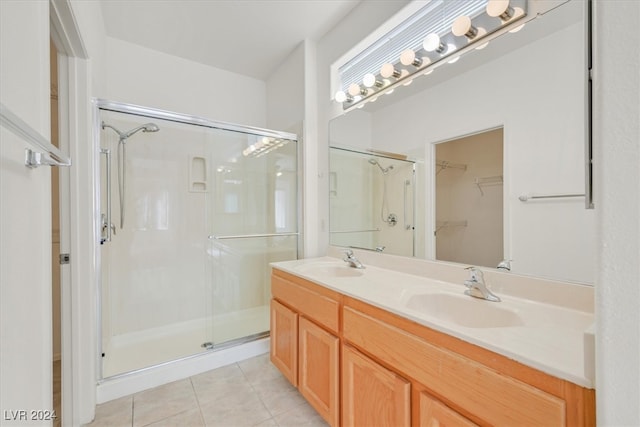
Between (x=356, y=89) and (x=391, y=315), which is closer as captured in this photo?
(x=391, y=315)

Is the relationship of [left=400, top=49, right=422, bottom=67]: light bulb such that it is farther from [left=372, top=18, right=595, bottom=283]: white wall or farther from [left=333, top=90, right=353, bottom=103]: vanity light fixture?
[left=333, top=90, right=353, bottom=103]: vanity light fixture

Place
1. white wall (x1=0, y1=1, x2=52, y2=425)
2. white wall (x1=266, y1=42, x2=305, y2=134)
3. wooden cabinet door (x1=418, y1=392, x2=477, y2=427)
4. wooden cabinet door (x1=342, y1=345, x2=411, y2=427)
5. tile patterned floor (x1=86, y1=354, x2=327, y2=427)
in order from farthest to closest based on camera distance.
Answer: white wall (x1=266, y1=42, x2=305, y2=134) < tile patterned floor (x1=86, y1=354, x2=327, y2=427) < wooden cabinet door (x1=342, y1=345, x2=411, y2=427) < wooden cabinet door (x1=418, y1=392, x2=477, y2=427) < white wall (x1=0, y1=1, x2=52, y2=425)

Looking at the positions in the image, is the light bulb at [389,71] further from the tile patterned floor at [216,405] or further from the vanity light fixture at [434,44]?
the tile patterned floor at [216,405]

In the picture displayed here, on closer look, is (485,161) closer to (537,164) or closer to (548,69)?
(537,164)

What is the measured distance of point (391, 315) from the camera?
107 cm

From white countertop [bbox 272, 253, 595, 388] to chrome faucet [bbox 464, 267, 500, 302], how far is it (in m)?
0.03

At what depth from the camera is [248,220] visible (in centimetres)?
266

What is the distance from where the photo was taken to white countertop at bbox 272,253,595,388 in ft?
2.23

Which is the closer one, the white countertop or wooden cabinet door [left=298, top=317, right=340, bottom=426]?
the white countertop

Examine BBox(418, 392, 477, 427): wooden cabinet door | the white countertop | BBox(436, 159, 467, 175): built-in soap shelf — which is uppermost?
BBox(436, 159, 467, 175): built-in soap shelf

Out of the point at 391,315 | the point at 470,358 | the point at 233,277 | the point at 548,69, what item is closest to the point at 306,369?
the point at 391,315

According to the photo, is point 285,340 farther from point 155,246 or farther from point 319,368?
point 155,246

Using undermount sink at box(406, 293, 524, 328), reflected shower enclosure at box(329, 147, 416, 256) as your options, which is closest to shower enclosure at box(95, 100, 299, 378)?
reflected shower enclosure at box(329, 147, 416, 256)

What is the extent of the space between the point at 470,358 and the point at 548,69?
3.81ft
